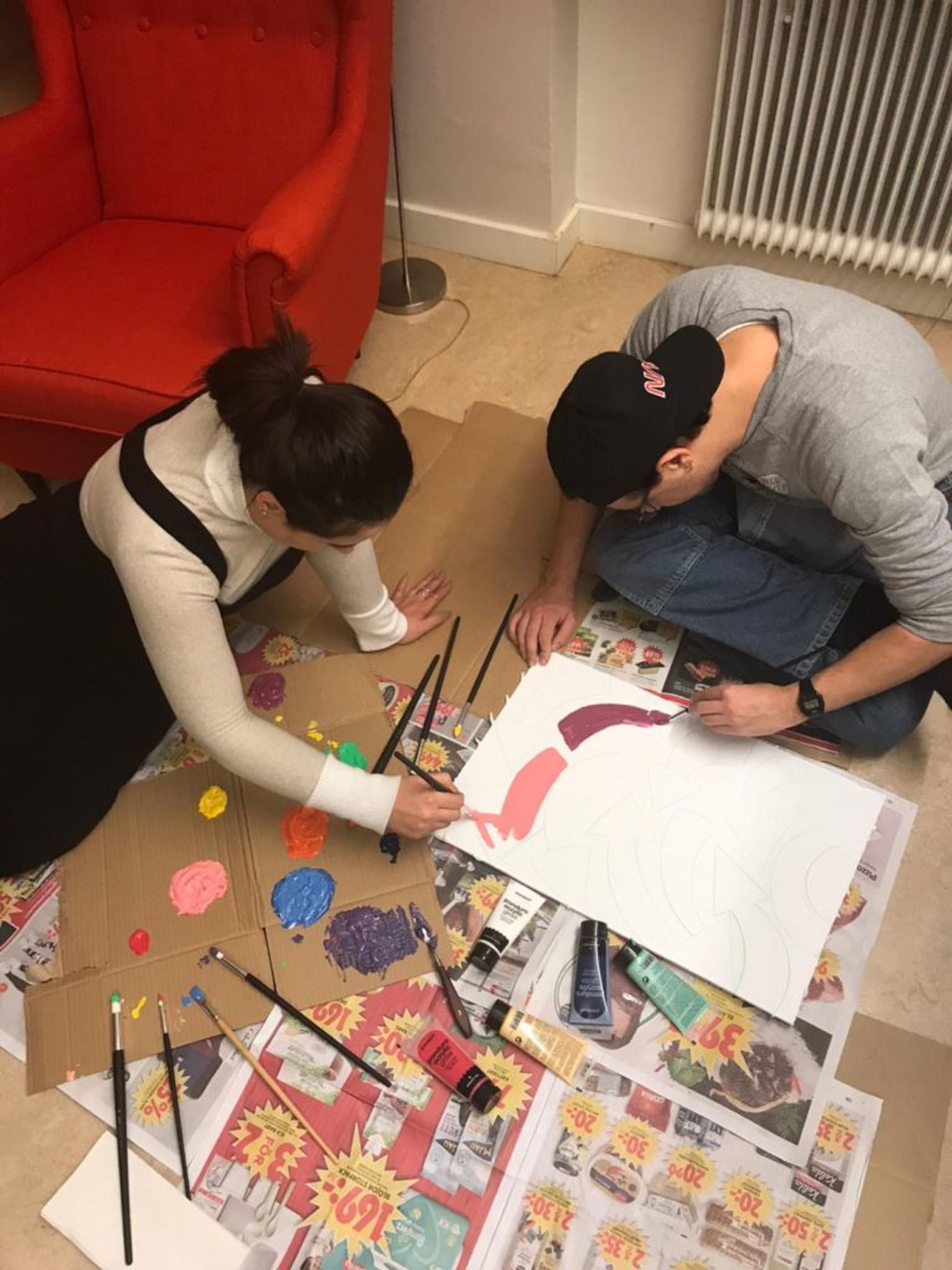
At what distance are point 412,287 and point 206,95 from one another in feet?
2.00

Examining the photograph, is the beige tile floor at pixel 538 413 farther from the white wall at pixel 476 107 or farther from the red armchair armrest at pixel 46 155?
the red armchair armrest at pixel 46 155

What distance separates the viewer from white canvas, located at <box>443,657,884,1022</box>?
112 cm

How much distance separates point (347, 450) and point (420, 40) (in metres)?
1.41

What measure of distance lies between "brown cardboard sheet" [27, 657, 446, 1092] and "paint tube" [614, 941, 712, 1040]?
24 centimetres

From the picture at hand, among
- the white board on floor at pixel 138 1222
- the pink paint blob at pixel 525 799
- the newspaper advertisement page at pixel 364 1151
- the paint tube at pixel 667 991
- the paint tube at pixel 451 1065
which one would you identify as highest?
the pink paint blob at pixel 525 799

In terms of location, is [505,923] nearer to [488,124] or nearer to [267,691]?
[267,691]

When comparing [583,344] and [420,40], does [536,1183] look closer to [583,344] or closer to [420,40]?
[583,344]

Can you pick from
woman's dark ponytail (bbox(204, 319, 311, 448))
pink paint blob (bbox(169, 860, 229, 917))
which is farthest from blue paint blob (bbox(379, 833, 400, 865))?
woman's dark ponytail (bbox(204, 319, 311, 448))

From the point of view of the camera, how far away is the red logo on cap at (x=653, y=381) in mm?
1000

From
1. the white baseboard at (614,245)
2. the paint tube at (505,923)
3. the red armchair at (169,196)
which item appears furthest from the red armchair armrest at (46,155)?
the paint tube at (505,923)

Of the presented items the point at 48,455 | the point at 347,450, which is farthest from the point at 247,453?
the point at 48,455

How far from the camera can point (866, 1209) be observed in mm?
987

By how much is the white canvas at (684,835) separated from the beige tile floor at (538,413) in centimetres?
11

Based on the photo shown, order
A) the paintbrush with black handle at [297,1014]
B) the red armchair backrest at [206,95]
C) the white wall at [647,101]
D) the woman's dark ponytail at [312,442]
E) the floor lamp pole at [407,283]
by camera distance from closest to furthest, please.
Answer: the woman's dark ponytail at [312,442] → the paintbrush with black handle at [297,1014] → the red armchair backrest at [206,95] → the white wall at [647,101] → the floor lamp pole at [407,283]
